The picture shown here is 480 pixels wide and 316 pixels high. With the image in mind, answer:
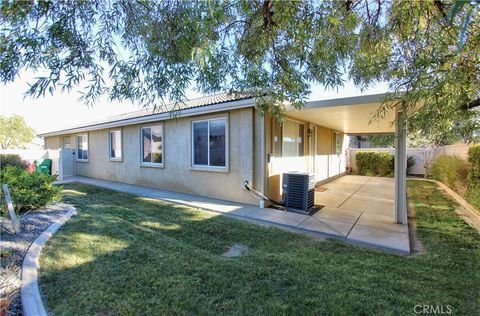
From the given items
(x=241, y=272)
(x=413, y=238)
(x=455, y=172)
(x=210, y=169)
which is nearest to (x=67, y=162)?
(x=210, y=169)

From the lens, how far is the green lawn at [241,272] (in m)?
2.53

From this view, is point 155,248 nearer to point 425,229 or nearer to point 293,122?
point 425,229

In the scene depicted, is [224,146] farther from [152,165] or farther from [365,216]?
[365,216]

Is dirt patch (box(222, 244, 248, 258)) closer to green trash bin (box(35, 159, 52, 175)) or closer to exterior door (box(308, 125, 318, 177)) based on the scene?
exterior door (box(308, 125, 318, 177))

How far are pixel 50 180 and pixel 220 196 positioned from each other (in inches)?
171

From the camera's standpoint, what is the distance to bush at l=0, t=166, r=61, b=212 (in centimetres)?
501

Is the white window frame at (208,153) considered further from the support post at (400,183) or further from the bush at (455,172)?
the bush at (455,172)

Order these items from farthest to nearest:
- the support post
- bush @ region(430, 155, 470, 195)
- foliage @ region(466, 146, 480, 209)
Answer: bush @ region(430, 155, 470, 195) → foliage @ region(466, 146, 480, 209) → the support post

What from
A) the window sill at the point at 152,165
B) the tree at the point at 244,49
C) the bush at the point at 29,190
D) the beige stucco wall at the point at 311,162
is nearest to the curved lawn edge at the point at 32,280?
the bush at the point at 29,190

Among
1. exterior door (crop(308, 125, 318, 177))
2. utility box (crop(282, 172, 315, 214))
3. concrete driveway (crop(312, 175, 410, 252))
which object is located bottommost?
concrete driveway (crop(312, 175, 410, 252))

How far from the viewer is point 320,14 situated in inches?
120

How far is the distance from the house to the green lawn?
2120 mm

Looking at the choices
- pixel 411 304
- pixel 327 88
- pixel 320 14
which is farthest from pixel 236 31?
pixel 411 304

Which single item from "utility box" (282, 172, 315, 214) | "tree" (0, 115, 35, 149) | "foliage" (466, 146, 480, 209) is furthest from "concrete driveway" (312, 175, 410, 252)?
"tree" (0, 115, 35, 149)
